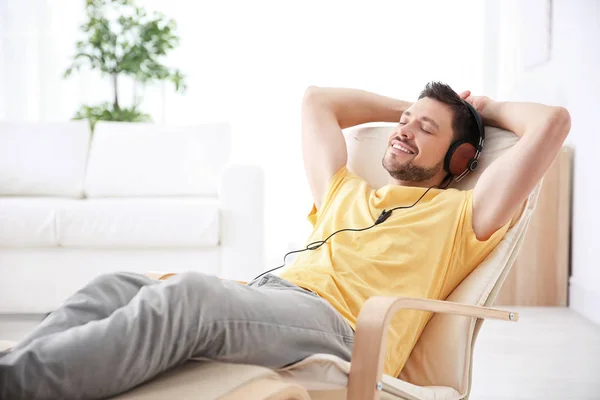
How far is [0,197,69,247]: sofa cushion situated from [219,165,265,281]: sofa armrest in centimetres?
80

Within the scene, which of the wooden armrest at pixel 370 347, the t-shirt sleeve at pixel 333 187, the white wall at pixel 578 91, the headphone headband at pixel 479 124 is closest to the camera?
the wooden armrest at pixel 370 347

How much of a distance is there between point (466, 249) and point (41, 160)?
2.99 metres

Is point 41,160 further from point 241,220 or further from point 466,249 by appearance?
point 466,249

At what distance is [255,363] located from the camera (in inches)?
49.1

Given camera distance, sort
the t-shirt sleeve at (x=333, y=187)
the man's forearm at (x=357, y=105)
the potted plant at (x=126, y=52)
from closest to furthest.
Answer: the t-shirt sleeve at (x=333, y=187) < the man's forearm at (x=357, y=105) < the potted plant at (x=126, y=52)

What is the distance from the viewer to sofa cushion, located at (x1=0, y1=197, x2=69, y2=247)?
3.43 meters

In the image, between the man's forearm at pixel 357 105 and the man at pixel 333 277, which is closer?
the man at pixel 333 277

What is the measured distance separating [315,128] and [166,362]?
3.59ft

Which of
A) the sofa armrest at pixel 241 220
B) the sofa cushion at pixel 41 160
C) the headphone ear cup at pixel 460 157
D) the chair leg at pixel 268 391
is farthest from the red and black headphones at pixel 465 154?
the sofa cushion at pixel 41 160

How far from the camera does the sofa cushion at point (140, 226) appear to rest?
134 inches

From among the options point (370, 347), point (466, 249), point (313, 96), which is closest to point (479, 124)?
point (466, 249)

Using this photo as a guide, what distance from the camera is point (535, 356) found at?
2.91 meters

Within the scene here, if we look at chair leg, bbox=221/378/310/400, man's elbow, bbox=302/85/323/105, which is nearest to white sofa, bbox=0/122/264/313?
man's elbow, bbox=302/85/323/105

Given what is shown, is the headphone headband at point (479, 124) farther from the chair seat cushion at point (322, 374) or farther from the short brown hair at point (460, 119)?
the chair seat cushion at point (322, 374)
